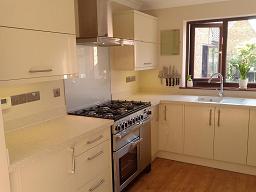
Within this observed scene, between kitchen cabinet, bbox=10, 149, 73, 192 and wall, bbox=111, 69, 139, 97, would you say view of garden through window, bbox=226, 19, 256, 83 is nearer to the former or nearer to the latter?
wall, bbox=111, 69, 139, 97

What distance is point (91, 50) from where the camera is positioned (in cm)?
284

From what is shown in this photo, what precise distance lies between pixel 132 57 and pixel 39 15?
1596mm

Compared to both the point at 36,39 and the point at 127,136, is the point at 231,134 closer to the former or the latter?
the point at 127,136

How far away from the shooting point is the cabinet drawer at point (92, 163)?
1.83 m

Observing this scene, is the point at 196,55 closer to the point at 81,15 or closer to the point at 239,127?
the point at 239,127

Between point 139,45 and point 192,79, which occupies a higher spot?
point 139,45

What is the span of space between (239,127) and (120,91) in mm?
1631

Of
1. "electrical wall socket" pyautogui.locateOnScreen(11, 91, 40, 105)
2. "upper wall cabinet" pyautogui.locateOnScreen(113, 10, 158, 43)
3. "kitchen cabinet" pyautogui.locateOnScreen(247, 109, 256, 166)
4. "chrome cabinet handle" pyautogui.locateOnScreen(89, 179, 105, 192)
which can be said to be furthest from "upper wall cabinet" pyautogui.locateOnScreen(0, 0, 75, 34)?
"kitchen cabinet" pyautogui.locateOnScreen(247, 109, 256, 166)

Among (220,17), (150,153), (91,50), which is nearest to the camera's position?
(91,50)

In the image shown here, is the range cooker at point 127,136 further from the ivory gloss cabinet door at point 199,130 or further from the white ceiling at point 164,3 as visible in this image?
the white ceiling at point 164,3

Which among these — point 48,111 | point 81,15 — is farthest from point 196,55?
point 48,111

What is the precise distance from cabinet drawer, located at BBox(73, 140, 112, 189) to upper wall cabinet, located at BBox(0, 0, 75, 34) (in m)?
1.00

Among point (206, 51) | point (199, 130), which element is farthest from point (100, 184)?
point (206, 51)

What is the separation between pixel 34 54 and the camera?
1.67m
